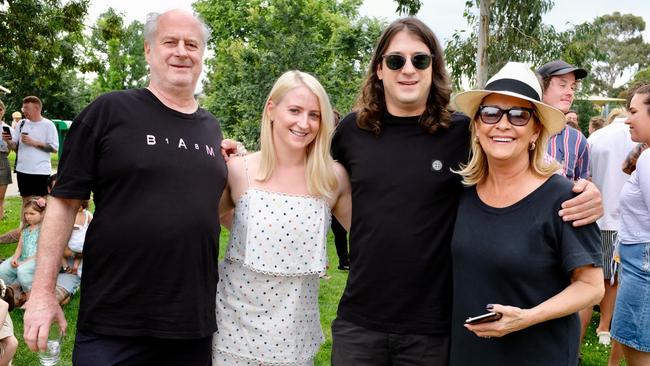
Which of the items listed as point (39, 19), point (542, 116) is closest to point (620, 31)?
point (39, 19)

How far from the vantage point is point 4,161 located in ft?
34.3

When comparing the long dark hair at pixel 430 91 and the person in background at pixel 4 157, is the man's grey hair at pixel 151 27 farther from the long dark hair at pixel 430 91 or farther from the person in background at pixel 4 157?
the person in background at pixel 4 157

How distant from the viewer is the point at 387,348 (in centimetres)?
281

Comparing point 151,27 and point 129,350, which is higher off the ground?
point 151,27

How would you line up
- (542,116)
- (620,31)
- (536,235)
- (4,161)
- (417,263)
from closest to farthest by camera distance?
1. (536,235)
2. (542,116)
3. (417,263)
4. (4,161)
5. (620,31)

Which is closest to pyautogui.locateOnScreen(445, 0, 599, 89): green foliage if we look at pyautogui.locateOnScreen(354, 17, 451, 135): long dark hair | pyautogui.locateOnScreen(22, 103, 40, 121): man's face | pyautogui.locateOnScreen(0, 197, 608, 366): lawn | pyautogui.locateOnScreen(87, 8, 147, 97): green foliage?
pyautogui.locateOnScreen(0, 197, 608, 366): lawn

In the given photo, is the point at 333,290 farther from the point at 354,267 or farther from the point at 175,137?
the point at 175,137

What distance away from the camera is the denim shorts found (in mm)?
3707

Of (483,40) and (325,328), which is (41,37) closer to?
(325,328)

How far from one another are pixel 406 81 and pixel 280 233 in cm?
100

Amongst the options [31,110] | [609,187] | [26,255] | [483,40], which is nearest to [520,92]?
[609,187]

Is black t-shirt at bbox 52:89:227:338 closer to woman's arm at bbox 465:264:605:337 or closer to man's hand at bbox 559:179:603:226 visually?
woman's arm at bbox 465:264:605:337

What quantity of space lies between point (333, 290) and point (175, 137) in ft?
16.4

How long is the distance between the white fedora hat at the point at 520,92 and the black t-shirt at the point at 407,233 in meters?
0.30
